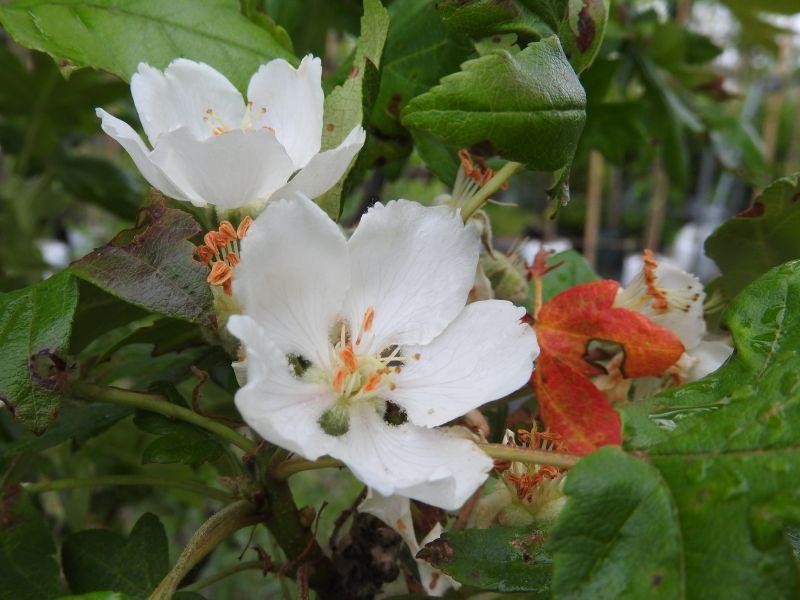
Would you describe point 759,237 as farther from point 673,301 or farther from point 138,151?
point 138,151

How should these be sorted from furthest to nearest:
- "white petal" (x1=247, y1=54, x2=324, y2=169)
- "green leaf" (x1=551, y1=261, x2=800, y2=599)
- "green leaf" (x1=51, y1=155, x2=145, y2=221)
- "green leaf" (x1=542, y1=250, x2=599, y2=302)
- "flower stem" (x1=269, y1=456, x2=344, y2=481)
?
"green leaf" (x1=51, y1=155, x2=145, y2=221)
"green leaf" (x1=542, y1=250, x2=599, y2=302)
"white petal" (x1=247, y1=54, x2=324, y2=169)
"flower stem" (x1=269, y1=456, x2=344, y2=481)
"green leaf" (x1=551, y1=261, x2=800, y2=599)

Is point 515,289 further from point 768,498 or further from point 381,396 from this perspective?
point 768,498

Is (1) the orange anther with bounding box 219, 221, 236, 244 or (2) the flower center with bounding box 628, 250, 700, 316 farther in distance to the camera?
(2) the flower center with bounding box 628, 250, 700, 316

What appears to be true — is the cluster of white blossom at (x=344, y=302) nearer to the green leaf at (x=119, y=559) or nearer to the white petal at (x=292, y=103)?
the white petal at (x=292, y=103)

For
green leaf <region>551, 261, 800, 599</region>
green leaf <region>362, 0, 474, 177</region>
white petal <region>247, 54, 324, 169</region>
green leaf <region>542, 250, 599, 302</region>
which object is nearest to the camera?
green leaf <region>551, 261, 800, 599</region>

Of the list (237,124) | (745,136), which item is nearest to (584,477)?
(237,124)

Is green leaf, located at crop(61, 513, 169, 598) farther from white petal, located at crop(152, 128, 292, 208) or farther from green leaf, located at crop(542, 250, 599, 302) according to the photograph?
green leaf, located at crop(542, 250, 599, 302)

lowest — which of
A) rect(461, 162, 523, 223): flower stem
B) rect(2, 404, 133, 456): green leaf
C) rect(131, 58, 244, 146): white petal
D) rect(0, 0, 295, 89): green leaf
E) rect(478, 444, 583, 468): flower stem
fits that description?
rect(2, 404, 133, 456): green leaf

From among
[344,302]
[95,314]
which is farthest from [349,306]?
[95,314]

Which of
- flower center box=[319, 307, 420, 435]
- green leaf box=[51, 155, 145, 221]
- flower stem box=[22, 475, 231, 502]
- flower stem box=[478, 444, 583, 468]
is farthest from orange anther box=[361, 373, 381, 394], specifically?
green leaf box=[51, 155, 145, 221]
